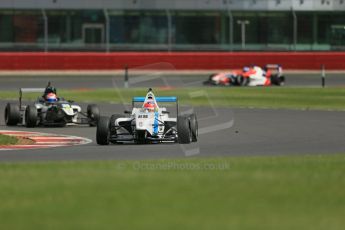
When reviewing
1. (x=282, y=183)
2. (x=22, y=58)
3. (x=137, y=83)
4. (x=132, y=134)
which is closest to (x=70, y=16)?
(x=22, y=58)

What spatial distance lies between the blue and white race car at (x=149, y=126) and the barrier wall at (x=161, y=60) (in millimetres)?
29668

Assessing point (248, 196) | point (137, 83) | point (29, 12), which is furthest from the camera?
point (29, 12)

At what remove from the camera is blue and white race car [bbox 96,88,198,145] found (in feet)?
62.5

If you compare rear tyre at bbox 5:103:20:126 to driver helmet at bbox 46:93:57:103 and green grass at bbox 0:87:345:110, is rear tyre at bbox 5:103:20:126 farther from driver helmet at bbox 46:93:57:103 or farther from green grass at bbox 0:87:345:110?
green grass at bbox 0:87:345:110

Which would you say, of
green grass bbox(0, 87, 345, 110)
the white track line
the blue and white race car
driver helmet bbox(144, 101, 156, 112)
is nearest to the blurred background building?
green grass bbox(0, 87, 345, 110)

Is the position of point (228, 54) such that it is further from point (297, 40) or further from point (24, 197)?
point (24, 197)

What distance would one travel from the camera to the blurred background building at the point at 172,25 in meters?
57.4

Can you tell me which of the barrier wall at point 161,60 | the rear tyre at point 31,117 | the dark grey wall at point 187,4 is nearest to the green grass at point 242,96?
the barrier wall at point 161,60

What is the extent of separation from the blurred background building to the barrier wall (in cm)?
516

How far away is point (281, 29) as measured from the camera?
6016 centimetres

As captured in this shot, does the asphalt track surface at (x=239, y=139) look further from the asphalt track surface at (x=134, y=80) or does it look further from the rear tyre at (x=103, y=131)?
the asphalt track surface at (x=134, y=80)

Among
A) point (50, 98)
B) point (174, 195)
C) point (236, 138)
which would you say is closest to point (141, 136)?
point (236, 138)

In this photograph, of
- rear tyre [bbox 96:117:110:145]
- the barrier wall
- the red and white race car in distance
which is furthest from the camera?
the barrier wall

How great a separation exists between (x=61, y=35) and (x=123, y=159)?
42307 millimetres
